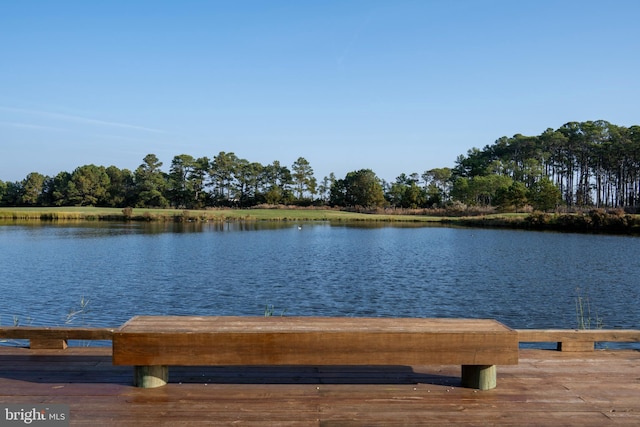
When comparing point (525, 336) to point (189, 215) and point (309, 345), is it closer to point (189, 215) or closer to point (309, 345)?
point (309, 345)

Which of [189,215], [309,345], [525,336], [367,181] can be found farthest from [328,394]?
[367,181]

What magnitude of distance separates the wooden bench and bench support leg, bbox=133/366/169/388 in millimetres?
58

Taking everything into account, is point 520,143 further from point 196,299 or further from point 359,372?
point 359,372

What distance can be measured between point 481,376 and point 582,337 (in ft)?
6.25

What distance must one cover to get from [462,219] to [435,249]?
3804 centimetres

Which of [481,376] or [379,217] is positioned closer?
[481,376]

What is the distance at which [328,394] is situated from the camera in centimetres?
459

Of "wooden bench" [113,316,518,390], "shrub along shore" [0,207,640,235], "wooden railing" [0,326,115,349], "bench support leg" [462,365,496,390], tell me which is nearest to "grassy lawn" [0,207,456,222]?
"shrub along shore" [0,207,640,235]

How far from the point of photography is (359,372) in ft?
17.3

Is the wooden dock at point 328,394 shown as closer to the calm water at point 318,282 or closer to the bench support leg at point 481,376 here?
the bench support leg at point 481,376

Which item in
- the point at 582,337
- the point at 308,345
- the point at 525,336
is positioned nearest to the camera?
the point at 308,345

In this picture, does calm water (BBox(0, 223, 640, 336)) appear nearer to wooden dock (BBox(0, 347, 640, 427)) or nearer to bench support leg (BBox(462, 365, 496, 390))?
wooden dock (BBox(0, 347, 640, 427))

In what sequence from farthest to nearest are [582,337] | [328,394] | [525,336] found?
[582,337], [525,336], [328,394]

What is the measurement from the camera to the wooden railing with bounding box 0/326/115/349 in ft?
17.7
